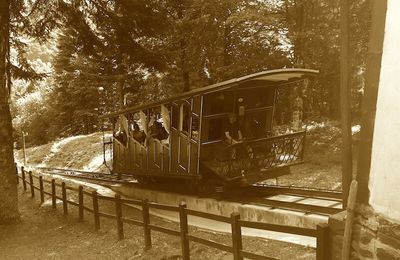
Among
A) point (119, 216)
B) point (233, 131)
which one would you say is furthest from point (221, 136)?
point (119, 216)

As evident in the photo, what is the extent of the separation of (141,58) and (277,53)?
939 centimetres

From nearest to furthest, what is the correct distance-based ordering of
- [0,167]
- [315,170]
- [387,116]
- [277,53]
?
1. [387,116]
2. [0,167]
3. [315,170]
4. [277,53]

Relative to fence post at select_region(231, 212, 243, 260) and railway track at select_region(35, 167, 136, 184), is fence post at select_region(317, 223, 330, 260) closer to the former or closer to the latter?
fence post at select_region(231, 212, 243, 260)

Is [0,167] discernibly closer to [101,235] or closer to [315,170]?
[101,235]

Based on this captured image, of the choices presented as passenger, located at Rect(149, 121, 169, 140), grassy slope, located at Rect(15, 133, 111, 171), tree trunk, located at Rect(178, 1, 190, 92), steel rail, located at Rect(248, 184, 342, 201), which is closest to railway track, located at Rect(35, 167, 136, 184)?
grassy slope, located at Rect(15, 133, 111, 171)

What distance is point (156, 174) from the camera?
1317 cm

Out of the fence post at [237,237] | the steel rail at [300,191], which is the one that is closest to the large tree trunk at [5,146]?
the steel rail at [300,191]

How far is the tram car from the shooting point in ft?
37.7

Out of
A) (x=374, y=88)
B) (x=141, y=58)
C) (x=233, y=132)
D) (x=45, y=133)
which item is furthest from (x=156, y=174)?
(x=45, y=133)

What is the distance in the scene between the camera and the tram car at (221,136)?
11.5 meters

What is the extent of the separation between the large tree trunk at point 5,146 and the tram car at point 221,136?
163 inches

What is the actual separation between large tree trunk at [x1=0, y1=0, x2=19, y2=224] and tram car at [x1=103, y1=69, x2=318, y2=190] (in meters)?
4.15

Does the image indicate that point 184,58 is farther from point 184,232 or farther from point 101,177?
point 184,232

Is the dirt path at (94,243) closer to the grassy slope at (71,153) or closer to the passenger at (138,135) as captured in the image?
the passenger at (138,135)
